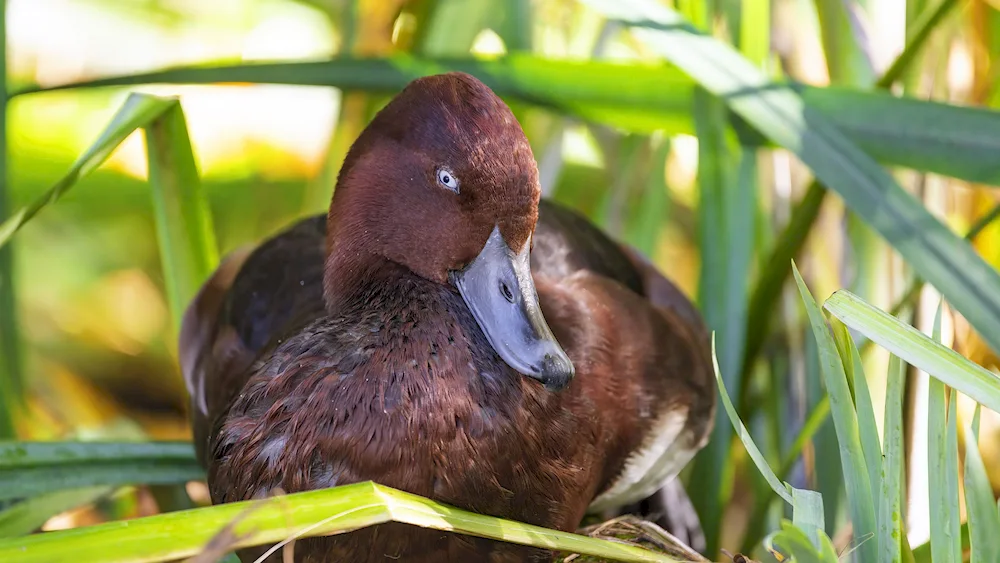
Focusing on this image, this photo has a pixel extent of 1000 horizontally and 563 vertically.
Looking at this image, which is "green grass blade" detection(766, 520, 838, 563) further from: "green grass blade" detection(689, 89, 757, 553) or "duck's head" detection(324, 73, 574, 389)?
"green grass blade" detection(689, 89, 757, 553)

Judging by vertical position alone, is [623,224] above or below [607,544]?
above

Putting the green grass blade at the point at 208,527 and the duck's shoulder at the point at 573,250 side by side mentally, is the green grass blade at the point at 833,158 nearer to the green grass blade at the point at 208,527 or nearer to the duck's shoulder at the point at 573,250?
the duck's shoulder at the point at 573,250

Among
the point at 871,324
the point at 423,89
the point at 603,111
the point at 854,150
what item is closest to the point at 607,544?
the point at 871,324

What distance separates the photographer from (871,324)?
3.25ft

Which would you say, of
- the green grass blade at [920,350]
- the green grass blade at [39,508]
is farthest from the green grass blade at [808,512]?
the green grass blade at [39,508]

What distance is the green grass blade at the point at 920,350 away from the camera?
965 mm

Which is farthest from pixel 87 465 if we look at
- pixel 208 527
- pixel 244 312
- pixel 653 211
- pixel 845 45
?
pixel 845 45

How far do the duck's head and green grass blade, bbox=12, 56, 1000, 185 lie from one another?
47 centimetres

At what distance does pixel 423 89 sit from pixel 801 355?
0.97 meters

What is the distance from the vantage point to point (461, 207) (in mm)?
1143

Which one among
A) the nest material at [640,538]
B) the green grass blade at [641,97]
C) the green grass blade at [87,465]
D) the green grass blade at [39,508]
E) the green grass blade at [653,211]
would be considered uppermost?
the green grass blade at [641,97]

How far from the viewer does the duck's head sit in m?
1.11

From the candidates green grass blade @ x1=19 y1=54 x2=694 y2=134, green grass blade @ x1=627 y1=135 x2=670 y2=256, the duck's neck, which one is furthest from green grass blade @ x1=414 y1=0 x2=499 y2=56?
the duck's neck

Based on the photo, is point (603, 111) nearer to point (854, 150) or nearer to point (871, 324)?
point (854, 150)
